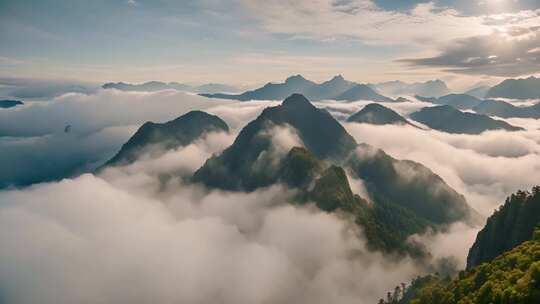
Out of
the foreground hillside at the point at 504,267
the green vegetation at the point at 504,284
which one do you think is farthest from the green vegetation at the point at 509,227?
the green vegetation at the point at 504,284

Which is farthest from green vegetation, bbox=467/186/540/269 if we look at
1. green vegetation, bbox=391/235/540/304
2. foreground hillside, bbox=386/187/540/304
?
green vegetation, bbox=391/235/540/304

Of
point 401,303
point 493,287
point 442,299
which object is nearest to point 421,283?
point 401,303

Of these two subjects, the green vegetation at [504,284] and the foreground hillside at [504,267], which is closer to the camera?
the green vegetation at [504,284]

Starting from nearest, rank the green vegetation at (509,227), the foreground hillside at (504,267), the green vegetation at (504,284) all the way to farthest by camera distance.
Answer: the green vegetation at (504,284), the foreground hillside at (504,267), the green vegetation at (509,227)

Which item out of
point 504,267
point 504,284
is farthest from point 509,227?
point 504,284

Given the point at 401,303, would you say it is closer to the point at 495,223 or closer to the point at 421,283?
the point at 421,283

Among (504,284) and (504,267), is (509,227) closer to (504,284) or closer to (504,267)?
(504,267)

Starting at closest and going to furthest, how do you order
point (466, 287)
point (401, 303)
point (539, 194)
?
point (466, 287) < point (539, 194) < point (401, 303)

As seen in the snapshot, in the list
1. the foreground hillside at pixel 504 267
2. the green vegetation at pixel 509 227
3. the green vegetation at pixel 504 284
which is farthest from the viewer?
the green vegetation at pixel 509 227

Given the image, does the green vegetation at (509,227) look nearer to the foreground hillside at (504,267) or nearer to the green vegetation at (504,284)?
the foreground hillside at (504,267)

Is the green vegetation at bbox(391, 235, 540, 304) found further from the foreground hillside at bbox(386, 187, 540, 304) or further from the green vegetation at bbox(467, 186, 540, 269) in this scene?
the green vegetation at bbox(467, 186, 540, 269)
